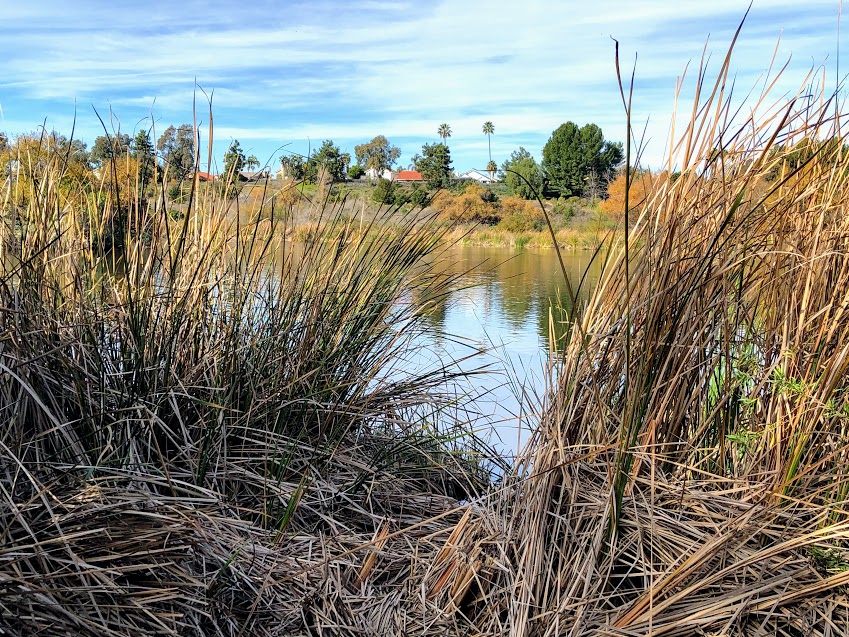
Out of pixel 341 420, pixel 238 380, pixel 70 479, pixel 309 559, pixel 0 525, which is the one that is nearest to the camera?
pixel 0 525

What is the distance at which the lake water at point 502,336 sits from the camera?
2.70 m

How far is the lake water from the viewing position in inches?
106

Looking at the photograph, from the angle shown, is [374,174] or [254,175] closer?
[254,175]

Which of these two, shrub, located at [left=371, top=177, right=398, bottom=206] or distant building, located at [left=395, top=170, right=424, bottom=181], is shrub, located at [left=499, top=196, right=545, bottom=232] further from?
shrub, located at [left=371, top=177, right=398, bottom=206]

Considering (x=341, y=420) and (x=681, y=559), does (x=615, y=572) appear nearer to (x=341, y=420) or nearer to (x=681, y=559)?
(x=681, y=559)

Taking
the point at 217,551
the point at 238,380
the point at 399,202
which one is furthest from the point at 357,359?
the point at 217,551

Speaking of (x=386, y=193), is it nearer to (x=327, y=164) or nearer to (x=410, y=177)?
(x=327, y=164)

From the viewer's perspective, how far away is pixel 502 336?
4609 millimetres

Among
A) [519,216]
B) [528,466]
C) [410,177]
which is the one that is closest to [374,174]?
[528,466]

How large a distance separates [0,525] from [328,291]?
1.42m

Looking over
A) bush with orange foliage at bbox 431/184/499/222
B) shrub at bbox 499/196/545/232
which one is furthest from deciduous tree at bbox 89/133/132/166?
shrub at bbox 499/196/545/232

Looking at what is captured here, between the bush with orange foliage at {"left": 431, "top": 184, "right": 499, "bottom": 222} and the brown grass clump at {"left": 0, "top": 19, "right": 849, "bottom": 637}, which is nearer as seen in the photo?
the brown grass clump at {"left": 0, "top": 19, "right": 849, "bottom": 637}

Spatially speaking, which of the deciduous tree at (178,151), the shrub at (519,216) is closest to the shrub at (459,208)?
the deciduous tree at (178,151)

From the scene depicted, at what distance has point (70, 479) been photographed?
5.32 ft
